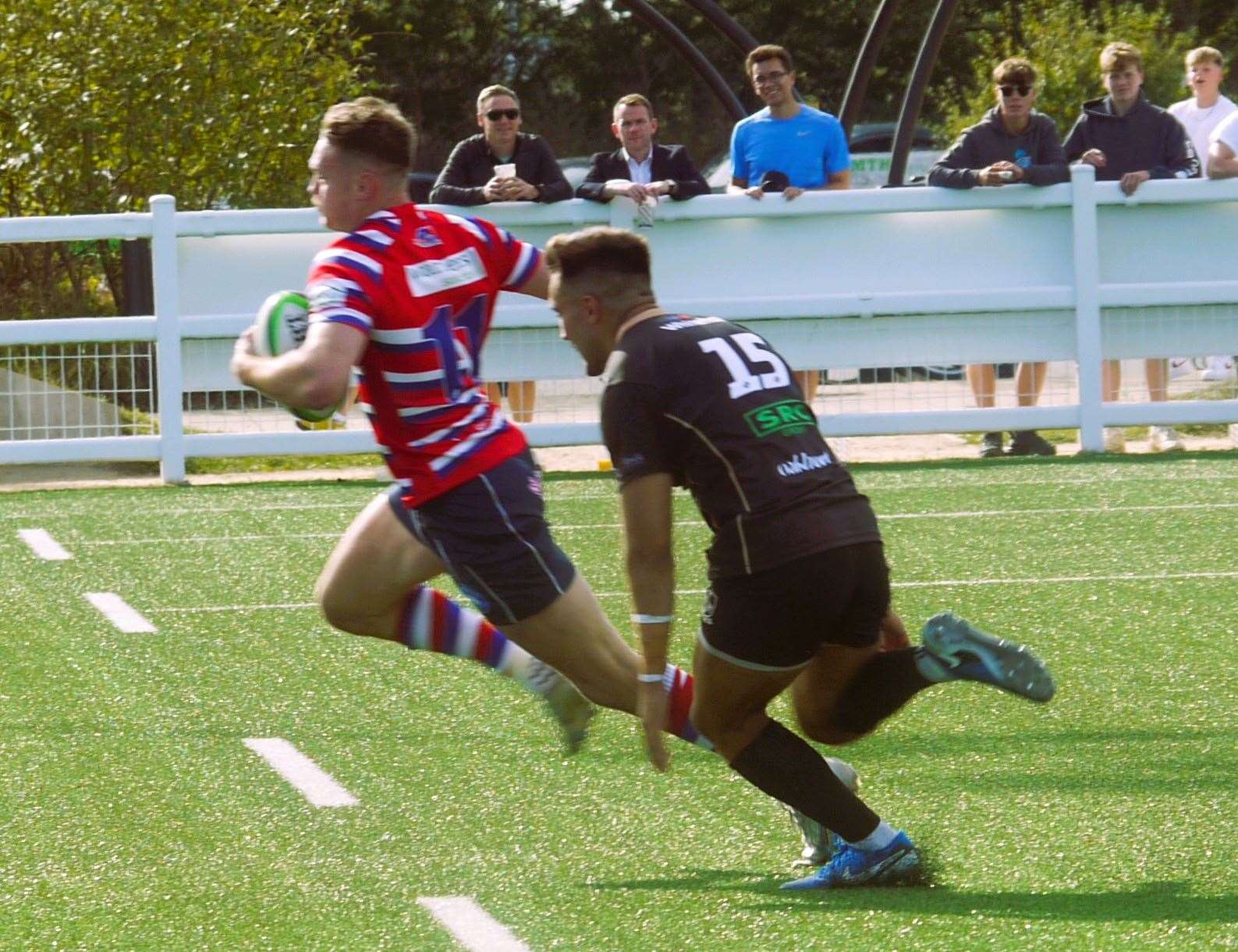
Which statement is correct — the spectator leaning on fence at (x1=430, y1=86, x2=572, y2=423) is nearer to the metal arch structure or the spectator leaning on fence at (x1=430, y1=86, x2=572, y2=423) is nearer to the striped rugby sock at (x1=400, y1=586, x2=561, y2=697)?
the striped rugby sock at (x1=400, y1=586, x2=561, y2=697)

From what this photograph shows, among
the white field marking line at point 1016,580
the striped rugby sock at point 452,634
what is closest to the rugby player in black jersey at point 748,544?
the striped rugby sock at point 452,634

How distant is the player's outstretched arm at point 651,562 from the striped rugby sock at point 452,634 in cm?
123

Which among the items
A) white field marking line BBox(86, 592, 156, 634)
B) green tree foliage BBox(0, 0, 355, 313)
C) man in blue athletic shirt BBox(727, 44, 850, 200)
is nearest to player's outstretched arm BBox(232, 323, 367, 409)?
white field marking line BBox(86, 592, 156, 634)

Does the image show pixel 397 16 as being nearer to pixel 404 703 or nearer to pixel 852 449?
pixel 852 449

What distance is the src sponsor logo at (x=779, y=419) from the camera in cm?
431

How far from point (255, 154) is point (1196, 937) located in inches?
532

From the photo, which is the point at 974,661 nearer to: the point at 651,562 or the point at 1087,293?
the point at 651,562

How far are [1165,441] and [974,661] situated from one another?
8643 mm

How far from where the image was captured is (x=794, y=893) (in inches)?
175

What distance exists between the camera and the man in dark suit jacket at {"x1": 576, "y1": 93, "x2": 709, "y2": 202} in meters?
11.9

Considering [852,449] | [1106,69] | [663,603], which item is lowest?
[852,449]

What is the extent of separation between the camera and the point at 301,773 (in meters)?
5.60

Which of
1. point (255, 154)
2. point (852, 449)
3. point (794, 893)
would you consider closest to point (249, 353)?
point (794, 893)

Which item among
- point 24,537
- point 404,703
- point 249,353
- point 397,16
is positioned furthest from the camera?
point 397,16
